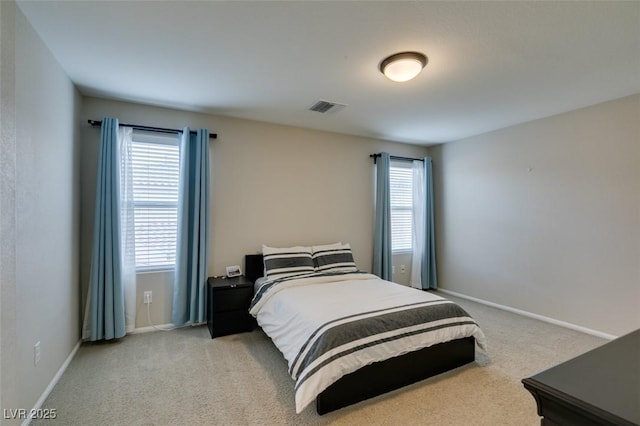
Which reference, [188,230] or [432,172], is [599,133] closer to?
[432,172]

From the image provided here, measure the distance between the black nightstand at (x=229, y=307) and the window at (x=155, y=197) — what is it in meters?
0.71

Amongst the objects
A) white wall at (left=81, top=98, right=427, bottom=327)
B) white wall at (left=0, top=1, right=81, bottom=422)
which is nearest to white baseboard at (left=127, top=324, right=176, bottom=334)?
white wall at (left=81, top=98, right=427, bottom=327)

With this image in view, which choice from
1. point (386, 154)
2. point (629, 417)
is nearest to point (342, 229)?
point (386, 154)

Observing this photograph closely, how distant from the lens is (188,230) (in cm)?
353

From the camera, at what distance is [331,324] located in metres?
2.23

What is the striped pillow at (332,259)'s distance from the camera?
12.8 ft

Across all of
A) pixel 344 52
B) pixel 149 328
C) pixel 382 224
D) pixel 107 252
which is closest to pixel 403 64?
pixel 344 52

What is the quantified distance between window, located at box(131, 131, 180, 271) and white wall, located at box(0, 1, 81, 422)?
63cm

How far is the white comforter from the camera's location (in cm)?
204

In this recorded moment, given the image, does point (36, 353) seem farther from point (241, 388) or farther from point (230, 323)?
point (230, 323)

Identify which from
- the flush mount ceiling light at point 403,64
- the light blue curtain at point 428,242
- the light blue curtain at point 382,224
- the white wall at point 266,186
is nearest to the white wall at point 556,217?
the light blue curtain at point 428,242

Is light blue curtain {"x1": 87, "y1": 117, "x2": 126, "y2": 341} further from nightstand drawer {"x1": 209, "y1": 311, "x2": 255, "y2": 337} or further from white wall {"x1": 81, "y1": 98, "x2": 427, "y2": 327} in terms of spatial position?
nightstand drawer {"x1": 209, "y1": 311, "x2": 255, "y2": 337}

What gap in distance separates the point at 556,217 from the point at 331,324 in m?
3.31

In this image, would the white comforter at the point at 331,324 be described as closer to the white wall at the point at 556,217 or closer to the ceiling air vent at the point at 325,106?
the white wall at the point at 556,217
